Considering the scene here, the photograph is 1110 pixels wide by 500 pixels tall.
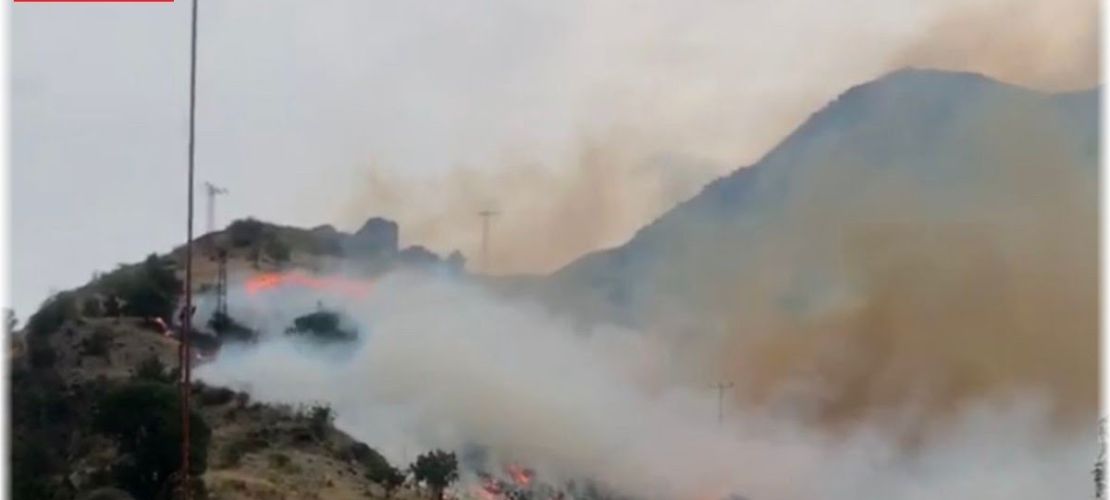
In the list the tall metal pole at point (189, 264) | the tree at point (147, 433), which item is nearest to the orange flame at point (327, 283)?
the tall metal pole at point (189, 264)

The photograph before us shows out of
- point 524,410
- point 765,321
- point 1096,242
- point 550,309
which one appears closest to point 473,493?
point 524,410

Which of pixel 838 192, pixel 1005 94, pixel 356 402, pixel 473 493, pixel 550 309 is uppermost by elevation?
pixel 1005 94

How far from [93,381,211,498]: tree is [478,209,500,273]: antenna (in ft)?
5.58

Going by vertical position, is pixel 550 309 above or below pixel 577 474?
above

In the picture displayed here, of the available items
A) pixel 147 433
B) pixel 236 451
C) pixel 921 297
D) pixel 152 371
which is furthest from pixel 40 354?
pixel 921 297

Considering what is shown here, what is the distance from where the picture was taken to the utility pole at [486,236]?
307 inches

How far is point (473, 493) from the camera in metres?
7.64

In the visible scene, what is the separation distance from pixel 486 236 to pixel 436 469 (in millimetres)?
1285

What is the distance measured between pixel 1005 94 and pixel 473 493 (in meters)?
3.67

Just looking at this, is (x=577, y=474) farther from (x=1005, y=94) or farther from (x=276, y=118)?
(x=1005, y=94)

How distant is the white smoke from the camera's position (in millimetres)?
7629

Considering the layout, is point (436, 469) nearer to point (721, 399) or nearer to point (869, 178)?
Answer: point (721, 399)

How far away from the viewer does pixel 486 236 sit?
309 inches

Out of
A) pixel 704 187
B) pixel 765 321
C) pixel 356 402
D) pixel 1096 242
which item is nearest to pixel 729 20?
pixel 704 187
